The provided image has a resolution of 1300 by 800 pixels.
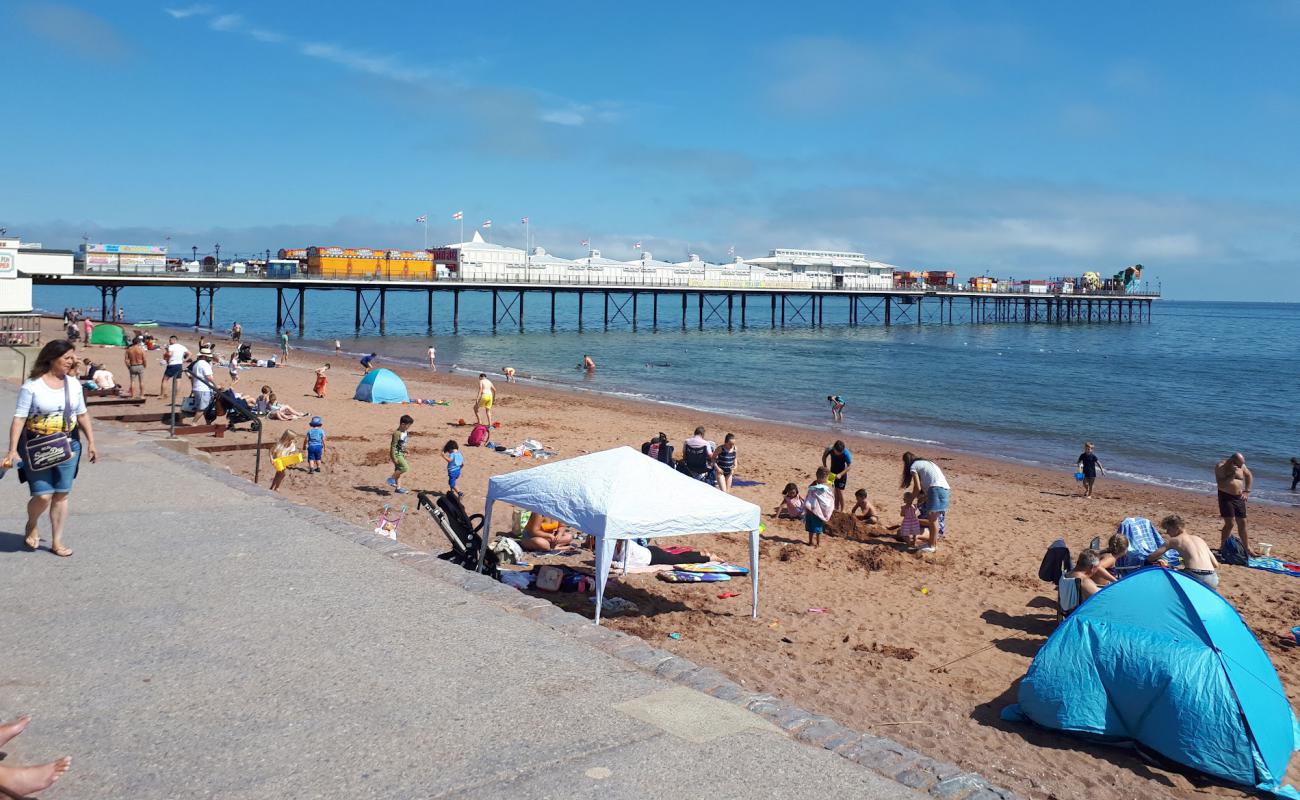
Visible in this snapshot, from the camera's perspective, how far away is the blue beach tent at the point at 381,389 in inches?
919

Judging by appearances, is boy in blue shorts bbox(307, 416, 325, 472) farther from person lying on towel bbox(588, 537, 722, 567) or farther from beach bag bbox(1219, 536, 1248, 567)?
beach bag bbox(1219, 536, 1248, 567)

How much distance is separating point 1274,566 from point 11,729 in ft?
41.4

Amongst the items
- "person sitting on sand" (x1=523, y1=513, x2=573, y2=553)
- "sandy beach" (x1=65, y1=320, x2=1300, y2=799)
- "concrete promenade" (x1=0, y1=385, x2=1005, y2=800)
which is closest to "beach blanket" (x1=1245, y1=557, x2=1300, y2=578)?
"sandy beach" (x1=65, y1=320, x2=1300, y2=799)

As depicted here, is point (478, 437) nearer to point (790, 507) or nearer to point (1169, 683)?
point (790, 507)

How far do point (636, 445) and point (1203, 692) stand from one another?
559 inches

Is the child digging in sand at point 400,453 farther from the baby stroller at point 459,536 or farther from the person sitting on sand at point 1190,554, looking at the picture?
the person sitting on sand at point 1190,554

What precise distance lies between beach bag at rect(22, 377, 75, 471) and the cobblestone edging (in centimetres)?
198

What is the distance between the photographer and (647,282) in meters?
71.0

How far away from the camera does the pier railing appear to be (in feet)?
183

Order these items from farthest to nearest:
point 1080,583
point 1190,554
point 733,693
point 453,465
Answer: point 453,465 < point 1190,554 < point 1080,583 < point 733,693

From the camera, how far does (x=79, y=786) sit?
3.68m

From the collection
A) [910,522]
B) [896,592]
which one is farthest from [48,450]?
[910,522]

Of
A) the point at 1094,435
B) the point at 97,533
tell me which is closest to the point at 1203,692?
the point at 97,533

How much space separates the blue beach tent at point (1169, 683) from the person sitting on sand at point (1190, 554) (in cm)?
169
